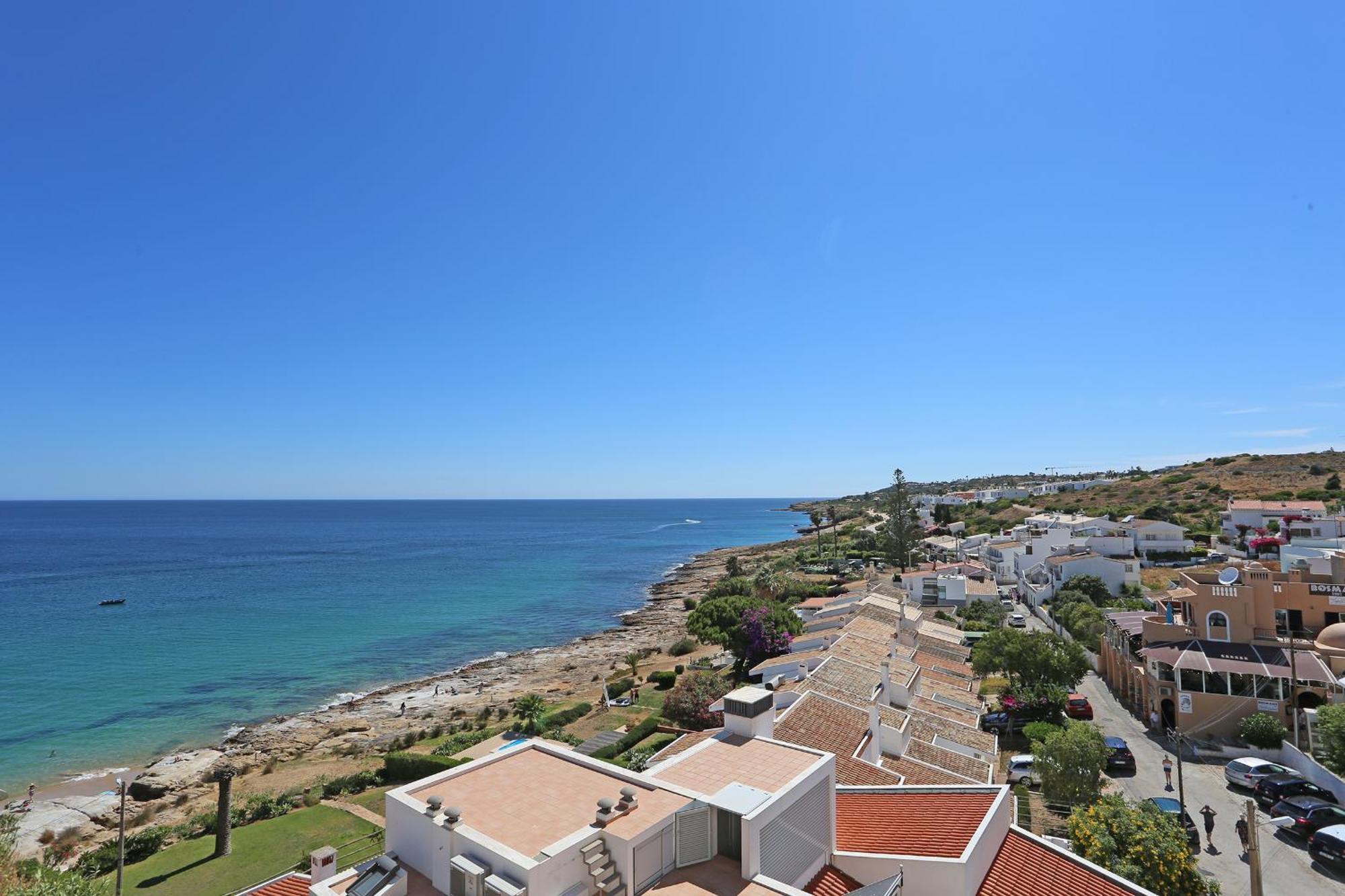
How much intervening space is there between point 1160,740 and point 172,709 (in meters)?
46.0

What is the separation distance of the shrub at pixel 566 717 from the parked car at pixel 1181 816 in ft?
70.8

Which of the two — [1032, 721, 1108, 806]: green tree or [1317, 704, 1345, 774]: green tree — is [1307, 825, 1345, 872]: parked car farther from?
[1032, 721, 1108, 806]: green tree

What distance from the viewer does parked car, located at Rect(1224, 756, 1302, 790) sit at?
20.1 meters

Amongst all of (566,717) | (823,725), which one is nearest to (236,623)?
(566,717)

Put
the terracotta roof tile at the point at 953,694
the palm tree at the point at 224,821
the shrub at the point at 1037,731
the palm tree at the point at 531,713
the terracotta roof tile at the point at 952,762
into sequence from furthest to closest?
the palm tree at the point at 531,713, the terracotta roof tile at the point at 953,694, the shrub at the point at 1037,731, the terracotta roof tile at the point at 952,762, the palm tree at the point at 224,821

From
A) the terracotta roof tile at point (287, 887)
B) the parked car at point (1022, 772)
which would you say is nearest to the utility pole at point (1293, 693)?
the parked car at point (1022, 772)

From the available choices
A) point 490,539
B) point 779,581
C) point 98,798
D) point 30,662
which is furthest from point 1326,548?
point 490,539

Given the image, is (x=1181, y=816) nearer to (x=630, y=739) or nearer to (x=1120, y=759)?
(x=1120, y=759)

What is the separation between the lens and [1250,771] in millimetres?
20422

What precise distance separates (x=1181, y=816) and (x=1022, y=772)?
4.63 metres

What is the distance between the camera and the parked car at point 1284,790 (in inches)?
744

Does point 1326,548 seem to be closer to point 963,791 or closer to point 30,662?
point 963,791

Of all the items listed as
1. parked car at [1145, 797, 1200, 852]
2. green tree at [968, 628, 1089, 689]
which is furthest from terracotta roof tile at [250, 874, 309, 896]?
green tree at [968, 628, 1089, 689]

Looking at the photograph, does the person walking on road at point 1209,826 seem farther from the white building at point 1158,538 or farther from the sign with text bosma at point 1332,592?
the white building at point 1158,538
